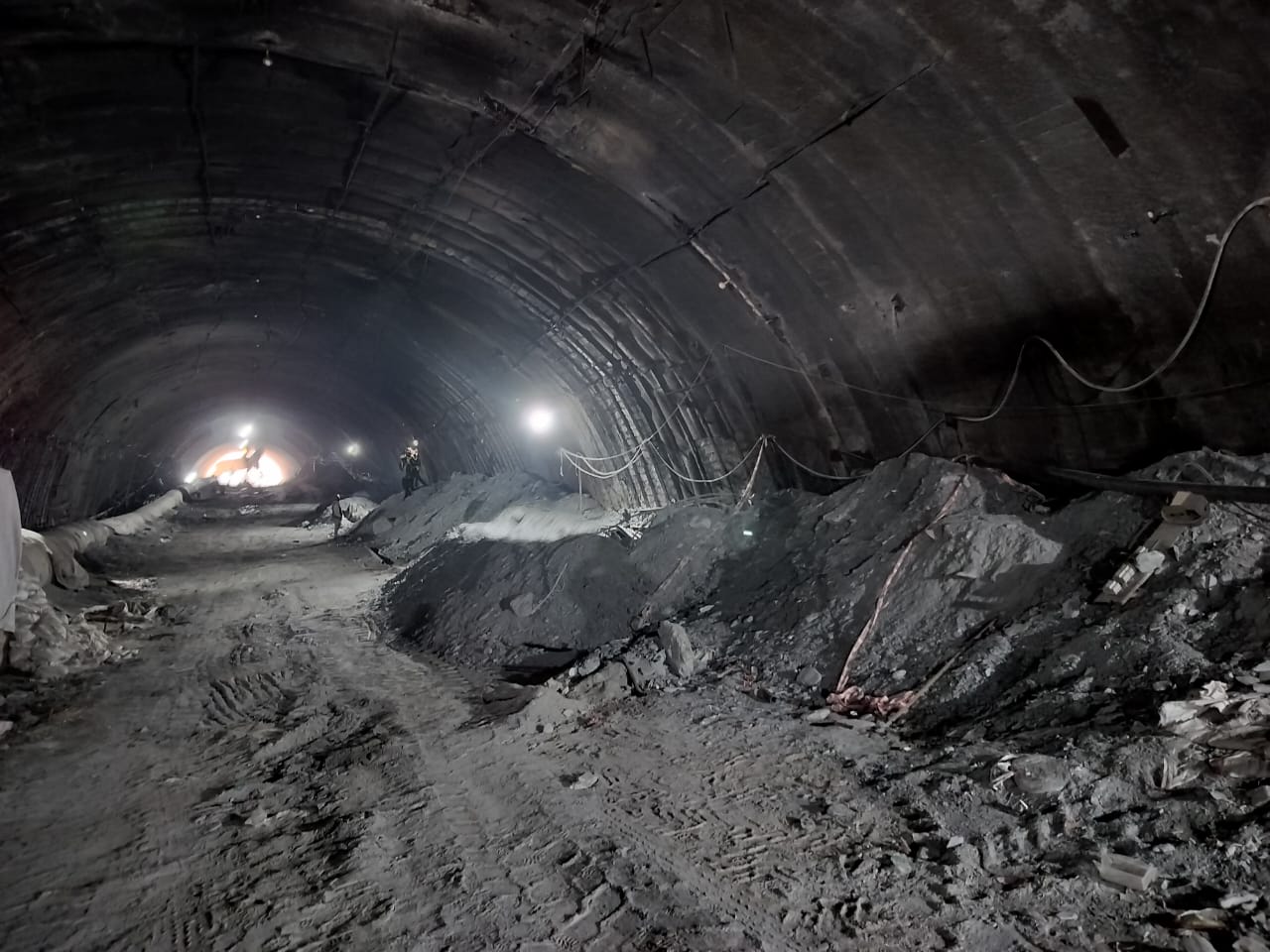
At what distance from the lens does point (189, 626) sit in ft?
30.3

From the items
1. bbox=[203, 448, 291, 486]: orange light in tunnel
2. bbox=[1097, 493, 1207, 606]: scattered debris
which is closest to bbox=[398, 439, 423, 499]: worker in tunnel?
bbox=[1097, 493, 1207, 606]: scattered debris

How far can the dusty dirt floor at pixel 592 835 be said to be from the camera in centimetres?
302

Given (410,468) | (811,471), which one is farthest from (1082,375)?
(410,468)

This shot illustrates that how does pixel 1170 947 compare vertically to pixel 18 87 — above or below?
below

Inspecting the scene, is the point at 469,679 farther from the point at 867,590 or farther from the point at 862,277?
the point at 862,277

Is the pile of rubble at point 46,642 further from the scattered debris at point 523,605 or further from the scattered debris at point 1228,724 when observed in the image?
the scattered debris at point 1228,724

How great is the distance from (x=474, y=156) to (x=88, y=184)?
3.83 metres

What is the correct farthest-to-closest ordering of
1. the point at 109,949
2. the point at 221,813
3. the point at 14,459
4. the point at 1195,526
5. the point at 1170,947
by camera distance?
1. the point at 14,459
2. the point at 1195,526
3. the point at 221,813
4. the point at 109,949
5. the point at 1170,947

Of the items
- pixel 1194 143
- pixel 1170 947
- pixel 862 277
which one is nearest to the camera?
pixel 1170 947

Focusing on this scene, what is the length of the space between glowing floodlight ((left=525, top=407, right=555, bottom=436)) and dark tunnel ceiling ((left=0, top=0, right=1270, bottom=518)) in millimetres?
3205

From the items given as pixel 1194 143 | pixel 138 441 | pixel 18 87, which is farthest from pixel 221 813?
pixel 138 441

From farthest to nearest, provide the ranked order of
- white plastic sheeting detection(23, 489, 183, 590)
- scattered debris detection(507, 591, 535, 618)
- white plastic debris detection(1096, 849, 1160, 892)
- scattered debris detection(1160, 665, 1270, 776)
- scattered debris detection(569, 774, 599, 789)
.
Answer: white plastic sheeting detection(23, 489, 183, 590)
scattered debris detection(507, 591, 535, 618)
scattered debris detection(569, 774, 599, 789)
scattered debris detection(1160, 665, 1270, 776)
white plastic debris detection(1096, 849, 1160, 892)

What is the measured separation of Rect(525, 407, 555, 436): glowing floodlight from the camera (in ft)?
44.9

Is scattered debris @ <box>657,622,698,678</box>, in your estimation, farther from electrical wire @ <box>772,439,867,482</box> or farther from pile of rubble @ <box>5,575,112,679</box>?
pile of rubble @ <box>5,575,112,679</box>
